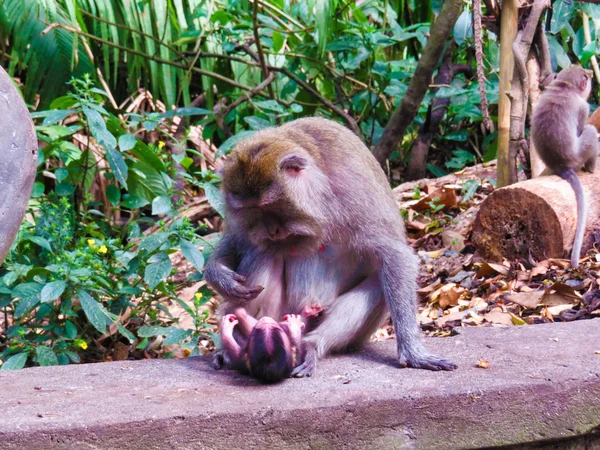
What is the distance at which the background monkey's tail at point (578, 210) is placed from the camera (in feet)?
16.2

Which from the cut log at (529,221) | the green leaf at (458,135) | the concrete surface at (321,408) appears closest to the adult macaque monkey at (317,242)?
the concrete surface at (321,408)

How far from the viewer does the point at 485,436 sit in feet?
8.79

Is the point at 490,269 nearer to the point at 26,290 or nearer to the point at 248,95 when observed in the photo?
the point at 248,95

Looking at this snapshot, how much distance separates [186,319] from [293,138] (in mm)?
2389

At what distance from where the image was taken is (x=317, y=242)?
324 cm

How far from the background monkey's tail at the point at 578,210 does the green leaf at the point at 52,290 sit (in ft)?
10.3

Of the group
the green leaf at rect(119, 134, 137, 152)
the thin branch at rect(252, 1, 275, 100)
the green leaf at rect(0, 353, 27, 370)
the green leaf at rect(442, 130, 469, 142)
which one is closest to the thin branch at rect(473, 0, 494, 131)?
the green leaf at rect(119, 134, 137, 152)

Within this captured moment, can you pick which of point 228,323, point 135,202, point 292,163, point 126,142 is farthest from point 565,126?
point 228,323

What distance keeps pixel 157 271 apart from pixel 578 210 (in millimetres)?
2928

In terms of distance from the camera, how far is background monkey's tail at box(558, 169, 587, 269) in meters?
4.93

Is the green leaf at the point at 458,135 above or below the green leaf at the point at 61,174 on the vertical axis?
below

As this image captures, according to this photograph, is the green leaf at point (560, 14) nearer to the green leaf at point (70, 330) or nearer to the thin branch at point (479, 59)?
the thin branch at point (479, 59)

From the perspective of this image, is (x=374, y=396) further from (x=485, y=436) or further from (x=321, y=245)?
(x=321, y=245)

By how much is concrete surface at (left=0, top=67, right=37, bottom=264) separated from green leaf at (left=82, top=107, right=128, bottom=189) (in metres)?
1.33
